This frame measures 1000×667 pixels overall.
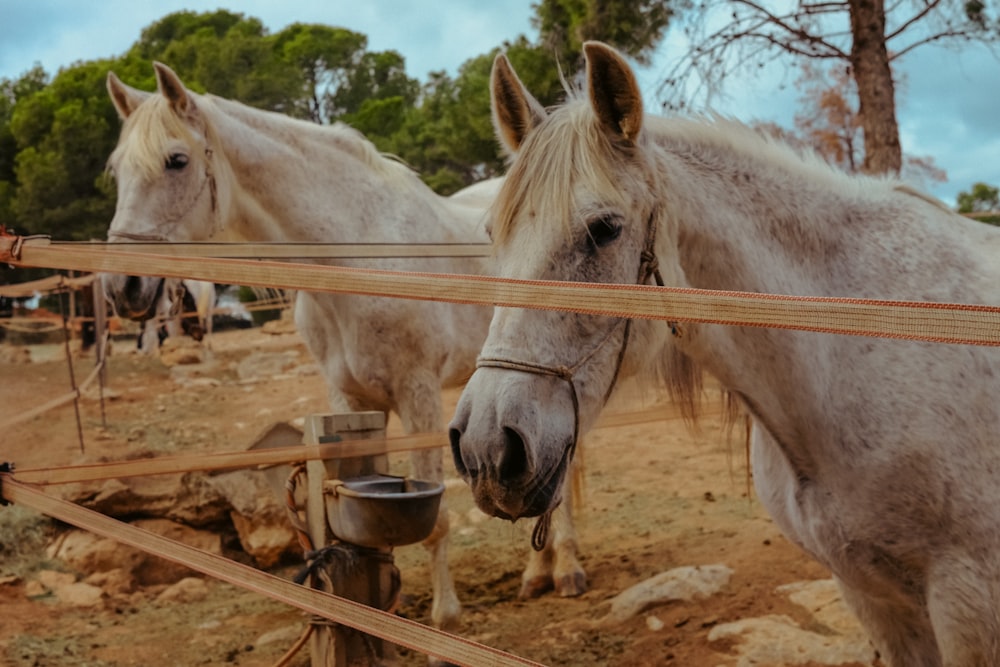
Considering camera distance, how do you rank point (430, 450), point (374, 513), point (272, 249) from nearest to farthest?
point (374, 513), point (272, 249), point (430, 450)

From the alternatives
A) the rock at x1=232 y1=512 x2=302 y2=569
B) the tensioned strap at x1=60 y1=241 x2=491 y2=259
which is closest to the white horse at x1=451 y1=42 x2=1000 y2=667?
the tensioned strap at x1=60 y1=241 x2=491 y2=259

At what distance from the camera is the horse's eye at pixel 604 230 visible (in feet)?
6.05

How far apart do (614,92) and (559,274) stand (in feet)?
1.50

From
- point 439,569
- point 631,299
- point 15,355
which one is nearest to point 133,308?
point 439,569

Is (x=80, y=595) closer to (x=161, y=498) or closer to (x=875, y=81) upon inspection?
(x=161, y=498)

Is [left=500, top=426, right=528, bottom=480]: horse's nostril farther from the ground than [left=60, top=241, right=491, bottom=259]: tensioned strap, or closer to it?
closer to it

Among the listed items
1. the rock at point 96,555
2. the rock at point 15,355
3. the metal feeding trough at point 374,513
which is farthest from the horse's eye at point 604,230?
the rock at point 15,355

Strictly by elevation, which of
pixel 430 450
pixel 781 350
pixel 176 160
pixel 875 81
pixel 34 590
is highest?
pixel 875 81

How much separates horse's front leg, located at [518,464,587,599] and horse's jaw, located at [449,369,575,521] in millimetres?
3029

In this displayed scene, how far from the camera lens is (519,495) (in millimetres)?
1644

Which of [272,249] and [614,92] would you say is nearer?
[614,92]

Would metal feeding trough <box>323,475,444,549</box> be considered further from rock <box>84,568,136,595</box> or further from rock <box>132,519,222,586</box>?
rock <box>84,568,136,595</box>

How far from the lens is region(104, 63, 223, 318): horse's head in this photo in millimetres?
3707

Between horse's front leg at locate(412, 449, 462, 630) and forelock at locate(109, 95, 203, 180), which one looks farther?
horse's front leg at locate(412, 449, 462, 630)
